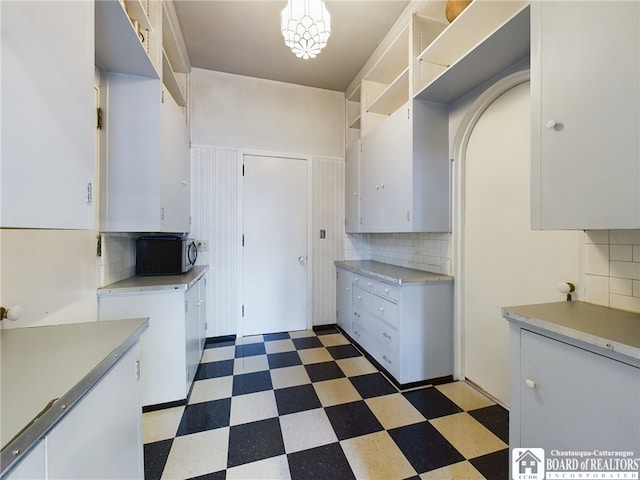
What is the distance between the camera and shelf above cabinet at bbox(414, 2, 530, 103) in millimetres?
1426

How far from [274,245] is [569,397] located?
2776 mm

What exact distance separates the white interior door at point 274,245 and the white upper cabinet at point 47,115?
2.16 m

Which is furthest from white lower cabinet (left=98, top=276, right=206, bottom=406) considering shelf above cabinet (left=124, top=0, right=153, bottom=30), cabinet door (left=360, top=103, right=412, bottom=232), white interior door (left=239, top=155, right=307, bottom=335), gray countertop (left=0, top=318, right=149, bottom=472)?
cabinet door (left=360, top=103, right=412, bottom=232)

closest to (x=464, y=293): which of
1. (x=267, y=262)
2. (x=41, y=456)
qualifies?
(x=267, y=262)

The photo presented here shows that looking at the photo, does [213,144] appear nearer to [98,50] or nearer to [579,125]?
[98,50]

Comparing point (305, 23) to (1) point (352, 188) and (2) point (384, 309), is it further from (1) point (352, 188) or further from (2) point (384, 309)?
(2) point (384, 309)

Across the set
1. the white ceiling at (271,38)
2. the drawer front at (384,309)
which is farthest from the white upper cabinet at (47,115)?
the drawer front at (384,309)

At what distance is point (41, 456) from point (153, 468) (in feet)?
3.59

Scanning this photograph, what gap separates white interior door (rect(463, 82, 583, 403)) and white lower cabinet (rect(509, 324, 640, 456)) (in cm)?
68

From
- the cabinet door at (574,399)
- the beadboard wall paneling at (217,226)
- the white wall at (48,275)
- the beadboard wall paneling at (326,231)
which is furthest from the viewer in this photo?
the beadboard wall paneling at (326,231)

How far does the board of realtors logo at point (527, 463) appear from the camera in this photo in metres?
1.03

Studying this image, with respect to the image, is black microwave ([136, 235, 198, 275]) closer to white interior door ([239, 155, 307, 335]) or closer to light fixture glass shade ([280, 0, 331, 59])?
white interior door ([239, 155, 307, 335])

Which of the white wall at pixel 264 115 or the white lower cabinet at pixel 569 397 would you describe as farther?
the white wall at pixel 264 115

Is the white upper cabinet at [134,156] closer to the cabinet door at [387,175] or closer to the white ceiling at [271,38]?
the white ceiling at [271,38]
